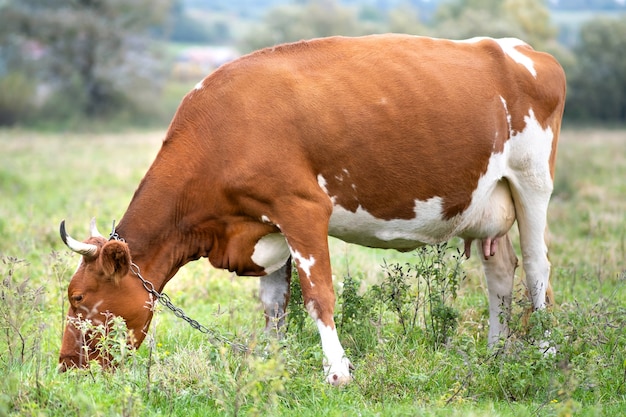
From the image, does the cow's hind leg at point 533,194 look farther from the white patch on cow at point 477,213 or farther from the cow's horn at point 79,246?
the cow's horn at point 79,246

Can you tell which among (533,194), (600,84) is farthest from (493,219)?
(600,84)

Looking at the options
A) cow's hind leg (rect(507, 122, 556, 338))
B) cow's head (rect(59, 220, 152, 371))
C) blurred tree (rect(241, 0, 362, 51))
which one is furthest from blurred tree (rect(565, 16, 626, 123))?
cow's head (rect(59, 220, 152, 371))

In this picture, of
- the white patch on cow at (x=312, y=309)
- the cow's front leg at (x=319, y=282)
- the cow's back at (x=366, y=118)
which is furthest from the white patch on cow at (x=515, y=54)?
the white patch on cow at (x=312, y=309)

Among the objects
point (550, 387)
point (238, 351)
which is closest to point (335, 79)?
point (238, 351)

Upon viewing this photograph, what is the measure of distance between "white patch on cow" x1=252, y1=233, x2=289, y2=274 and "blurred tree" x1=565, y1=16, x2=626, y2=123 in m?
41.7

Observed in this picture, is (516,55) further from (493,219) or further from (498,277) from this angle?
(498,277)

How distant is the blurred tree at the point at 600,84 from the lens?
147 ft

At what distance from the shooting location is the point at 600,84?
44812 mm

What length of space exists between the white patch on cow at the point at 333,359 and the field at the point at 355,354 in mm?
68

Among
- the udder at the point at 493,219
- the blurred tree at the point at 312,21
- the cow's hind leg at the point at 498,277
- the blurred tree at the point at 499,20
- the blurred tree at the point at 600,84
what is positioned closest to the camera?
the udder at the point at 493,219

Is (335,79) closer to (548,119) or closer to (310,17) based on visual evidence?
(548,119)

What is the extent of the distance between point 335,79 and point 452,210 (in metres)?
1.39

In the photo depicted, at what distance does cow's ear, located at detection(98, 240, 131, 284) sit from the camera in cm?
574

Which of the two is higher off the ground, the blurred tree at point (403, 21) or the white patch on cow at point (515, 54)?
the white patch on cow at point (515, 54)
